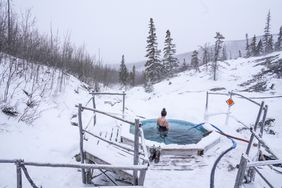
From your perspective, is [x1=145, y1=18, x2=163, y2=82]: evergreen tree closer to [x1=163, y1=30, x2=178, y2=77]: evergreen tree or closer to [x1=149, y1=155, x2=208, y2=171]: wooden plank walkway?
[x1=163, y1=30, x2=178, y2=77]: evergreen tree

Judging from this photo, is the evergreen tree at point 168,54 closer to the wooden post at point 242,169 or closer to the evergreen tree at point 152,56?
the evergreen tree at point 152,56

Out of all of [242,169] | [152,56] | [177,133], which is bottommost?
[177,133]

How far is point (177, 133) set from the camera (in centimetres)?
906

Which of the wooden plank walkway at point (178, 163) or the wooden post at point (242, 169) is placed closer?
the wooden post at point (242, 169)

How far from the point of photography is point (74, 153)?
581 cm

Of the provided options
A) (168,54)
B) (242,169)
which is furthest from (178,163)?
(168,54)

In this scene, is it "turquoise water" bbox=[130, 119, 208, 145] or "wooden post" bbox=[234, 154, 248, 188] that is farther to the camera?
"turquoise water" bbox=[130, 119, 208, 145]

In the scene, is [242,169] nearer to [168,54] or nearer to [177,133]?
[177,133]

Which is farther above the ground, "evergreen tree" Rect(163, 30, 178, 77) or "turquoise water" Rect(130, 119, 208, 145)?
"evergreen tree" Rect(163, 30, 178, 77)

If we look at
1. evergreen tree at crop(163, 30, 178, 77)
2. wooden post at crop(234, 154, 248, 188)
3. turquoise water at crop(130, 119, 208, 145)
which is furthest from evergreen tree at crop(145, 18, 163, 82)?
wooden post at crop(234, 154, 248, 188)

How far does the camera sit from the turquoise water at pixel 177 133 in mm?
8303

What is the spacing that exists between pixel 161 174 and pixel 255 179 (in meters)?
2.32

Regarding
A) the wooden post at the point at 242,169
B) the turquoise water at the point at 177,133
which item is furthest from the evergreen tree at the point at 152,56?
the wooden post at the point at 242,169

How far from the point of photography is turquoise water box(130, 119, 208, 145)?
8.30 meters
